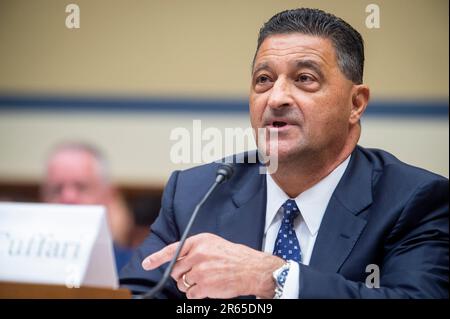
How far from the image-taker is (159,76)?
293 cm

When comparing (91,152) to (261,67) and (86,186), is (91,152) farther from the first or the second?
(261,67)

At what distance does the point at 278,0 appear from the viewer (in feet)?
7.96

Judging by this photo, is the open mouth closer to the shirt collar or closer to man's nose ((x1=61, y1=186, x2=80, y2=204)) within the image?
the shirt collar

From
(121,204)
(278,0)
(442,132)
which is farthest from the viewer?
(121,204)

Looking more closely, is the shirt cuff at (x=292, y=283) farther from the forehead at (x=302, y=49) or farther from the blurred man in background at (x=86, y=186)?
the blurred man in background at (x=86, y=186)

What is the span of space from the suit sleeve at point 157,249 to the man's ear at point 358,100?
63 cm

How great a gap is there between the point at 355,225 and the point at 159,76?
1.24 m

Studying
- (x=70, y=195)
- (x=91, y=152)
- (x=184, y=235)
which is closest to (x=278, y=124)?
(x=184, y=235)

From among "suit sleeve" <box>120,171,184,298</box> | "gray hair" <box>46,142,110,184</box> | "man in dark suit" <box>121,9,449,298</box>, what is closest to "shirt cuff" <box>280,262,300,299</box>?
"man in dark suit" <box>121,9,449,298</box>

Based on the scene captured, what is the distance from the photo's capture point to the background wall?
2555mm

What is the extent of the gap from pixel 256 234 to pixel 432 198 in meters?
0.55

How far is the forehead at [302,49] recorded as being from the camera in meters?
2.09
